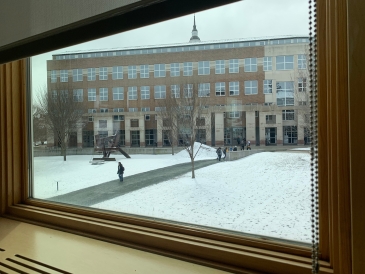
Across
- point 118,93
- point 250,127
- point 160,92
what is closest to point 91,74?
point 118,93

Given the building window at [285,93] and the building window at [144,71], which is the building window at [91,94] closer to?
the building window at [144,71]

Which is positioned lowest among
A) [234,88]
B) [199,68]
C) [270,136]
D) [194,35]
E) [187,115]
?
[270,136]

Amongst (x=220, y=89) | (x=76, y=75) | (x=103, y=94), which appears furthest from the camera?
(x=76, y=75)

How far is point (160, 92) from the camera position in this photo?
1.34 m

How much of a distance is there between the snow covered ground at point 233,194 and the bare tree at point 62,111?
13.0 inches

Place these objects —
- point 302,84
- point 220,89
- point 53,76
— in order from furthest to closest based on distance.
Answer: point 53,76
point 220,89
point 302,84

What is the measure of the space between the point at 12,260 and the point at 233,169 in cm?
102

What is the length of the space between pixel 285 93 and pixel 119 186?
1.01 meters

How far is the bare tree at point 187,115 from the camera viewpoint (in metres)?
1.25

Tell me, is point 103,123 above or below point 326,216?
above

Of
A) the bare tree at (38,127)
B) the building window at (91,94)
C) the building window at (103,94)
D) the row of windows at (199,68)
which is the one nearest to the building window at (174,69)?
the row of windows at (199,68)

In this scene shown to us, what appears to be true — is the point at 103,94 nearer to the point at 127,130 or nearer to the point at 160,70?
the point at 127,130

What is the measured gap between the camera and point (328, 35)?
0.80 m

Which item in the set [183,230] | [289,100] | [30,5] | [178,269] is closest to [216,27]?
[289,100]
